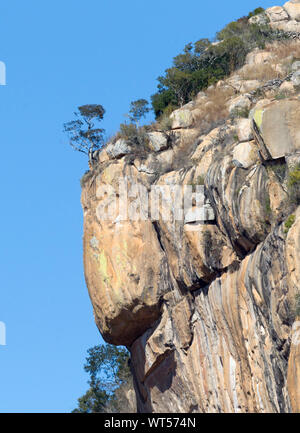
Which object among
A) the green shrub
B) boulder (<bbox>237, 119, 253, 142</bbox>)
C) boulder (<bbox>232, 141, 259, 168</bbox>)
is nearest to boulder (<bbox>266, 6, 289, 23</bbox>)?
the green shrub

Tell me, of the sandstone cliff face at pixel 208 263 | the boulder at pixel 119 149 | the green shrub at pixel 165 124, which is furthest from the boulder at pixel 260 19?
the boulder at pixel 119 149

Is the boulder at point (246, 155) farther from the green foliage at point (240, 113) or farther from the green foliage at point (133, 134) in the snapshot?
the green foliage at point (133, 134)

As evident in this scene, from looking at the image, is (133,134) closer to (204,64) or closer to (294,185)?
(204,64)

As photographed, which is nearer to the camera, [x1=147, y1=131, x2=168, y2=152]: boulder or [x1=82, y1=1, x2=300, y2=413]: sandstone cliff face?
[x1=82, y1=1, x2=300, y2=413]: sandstone cliff face

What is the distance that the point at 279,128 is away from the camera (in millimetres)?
42844

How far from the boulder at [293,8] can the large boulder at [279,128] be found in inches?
1028

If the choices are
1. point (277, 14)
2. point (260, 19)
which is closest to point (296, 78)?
point (260, 19)

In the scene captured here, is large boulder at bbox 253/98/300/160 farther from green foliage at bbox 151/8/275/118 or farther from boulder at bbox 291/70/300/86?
green foliage at bbox 151/8/275/118

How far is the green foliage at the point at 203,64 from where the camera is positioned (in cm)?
6088

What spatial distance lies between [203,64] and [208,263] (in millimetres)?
17953

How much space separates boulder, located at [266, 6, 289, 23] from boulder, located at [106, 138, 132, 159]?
1682 centimetres

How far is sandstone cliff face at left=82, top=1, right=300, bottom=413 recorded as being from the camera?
4172cm
